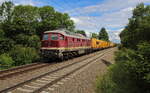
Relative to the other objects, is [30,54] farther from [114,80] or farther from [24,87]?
[114,80]

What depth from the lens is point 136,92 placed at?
4.95 metres

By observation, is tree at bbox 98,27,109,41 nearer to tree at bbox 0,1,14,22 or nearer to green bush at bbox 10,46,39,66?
tree at bbox 0,1,14,22

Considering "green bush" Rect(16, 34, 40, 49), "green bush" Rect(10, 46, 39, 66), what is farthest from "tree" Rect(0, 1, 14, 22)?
"green bush" Rect(10, 46, 39, 66)

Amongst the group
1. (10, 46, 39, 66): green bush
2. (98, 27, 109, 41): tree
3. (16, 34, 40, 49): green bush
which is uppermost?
(98, 27, 109, 41): tree

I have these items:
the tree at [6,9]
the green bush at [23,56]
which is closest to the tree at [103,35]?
the tree at [6,9]

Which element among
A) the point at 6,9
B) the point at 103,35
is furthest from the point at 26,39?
the point at 103,35

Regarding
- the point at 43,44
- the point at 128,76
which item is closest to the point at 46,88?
the point at 128,76

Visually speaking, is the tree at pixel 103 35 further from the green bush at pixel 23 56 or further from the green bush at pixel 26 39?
the green bush at pixel 23 56

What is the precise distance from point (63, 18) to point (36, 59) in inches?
2061

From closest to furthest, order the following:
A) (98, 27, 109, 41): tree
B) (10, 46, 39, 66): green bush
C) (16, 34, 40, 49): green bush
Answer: (10, 46, 39, 66): green bush
(16, 34, 40, 49): green bush
(98, 27, 109, 41): tree

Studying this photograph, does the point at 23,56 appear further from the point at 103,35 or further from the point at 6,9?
the point at 103,35

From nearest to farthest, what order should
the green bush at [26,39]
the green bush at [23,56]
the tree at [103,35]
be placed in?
the green bush at [23,56]
the green bush at [26,39]
the tree at [103,35]

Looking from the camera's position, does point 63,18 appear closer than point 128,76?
No

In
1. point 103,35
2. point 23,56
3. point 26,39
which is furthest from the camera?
point 103,35
